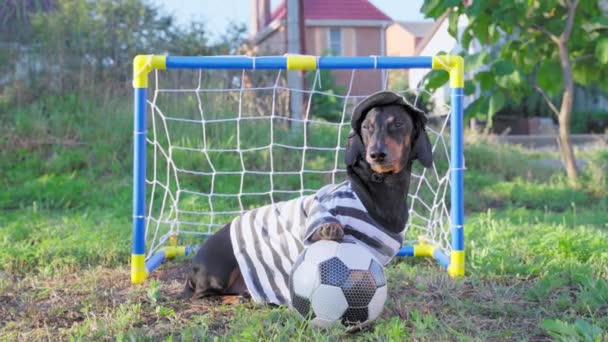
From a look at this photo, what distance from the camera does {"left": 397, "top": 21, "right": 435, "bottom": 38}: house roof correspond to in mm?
31005

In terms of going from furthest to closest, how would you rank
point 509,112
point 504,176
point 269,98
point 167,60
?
point 509,112 < point 269,98 < point 504,176 < point 167,60

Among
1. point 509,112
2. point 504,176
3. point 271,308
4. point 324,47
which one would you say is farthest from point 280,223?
point 324,47

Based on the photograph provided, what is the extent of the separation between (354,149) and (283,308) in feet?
2.70

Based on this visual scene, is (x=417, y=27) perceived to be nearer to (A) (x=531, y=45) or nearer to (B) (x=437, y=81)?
(A) (x=531, y=45)

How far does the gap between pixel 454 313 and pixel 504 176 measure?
5.43 metres

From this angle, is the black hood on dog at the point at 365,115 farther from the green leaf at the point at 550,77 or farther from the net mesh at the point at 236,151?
the green leaf at the point at 550,77

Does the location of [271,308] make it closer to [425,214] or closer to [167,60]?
[167,60]

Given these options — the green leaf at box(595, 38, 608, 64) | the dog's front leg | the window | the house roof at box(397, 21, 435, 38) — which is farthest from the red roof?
the dog's front leg

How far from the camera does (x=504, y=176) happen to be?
815cm

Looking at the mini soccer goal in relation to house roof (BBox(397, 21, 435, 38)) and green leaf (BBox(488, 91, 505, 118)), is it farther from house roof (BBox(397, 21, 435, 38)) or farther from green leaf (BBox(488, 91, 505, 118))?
house roof (BBox(397, 21, 435, 38))

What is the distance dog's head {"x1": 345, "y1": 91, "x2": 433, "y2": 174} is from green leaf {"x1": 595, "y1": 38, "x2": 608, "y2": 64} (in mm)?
3549

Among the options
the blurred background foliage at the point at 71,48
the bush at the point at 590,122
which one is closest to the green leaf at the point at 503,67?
the blurred background foliage at the point at 71,48

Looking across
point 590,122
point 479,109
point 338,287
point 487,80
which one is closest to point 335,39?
point 590,122

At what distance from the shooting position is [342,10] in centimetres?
2388
